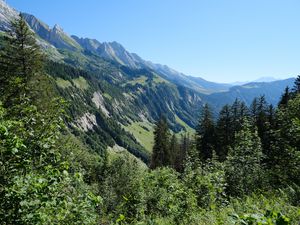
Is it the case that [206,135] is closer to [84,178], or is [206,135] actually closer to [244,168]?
[244,168]

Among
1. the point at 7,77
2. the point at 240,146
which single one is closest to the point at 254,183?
the point at 240,146

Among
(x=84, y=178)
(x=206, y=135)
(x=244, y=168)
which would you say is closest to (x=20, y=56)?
(x=84, y=178)

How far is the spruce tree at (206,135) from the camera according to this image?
6494 centimetres

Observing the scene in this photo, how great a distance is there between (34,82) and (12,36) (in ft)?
19.8

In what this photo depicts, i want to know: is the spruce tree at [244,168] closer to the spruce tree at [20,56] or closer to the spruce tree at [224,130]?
the spruce tree at [20,56]

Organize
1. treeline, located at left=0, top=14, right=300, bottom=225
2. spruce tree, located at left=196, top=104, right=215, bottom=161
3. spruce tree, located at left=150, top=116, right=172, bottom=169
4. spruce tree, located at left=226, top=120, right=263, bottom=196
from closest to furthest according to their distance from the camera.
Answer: treeline, located at left=0, top=14, right=300, bottom=225 < spruce tree, located at left=226, top=120, right=263, bottom=196 < spruce tree, located at left=196, top=104, right=215, bottom=161 < spruce tree, located at left=150, top=116, right=172, bottom=169

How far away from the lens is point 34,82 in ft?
91.3

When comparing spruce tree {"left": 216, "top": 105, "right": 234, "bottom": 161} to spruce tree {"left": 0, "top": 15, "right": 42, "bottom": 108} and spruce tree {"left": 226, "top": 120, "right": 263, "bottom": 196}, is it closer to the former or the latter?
spruce tree {"left": 226, "top": 120, "right": 263, "bottom": 196}

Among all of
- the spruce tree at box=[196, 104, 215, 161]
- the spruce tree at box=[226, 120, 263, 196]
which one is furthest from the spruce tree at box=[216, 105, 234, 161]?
the spruce tree at box=[226, 120, 263, 196]

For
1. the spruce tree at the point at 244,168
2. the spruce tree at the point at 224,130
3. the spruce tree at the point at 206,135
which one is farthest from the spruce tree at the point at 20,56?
the spruce tree at the point at 206,135

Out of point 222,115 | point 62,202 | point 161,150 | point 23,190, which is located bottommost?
point 161,150

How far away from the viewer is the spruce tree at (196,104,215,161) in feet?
213

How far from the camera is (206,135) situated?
66.4 metres

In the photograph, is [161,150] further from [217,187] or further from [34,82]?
[217,187]
